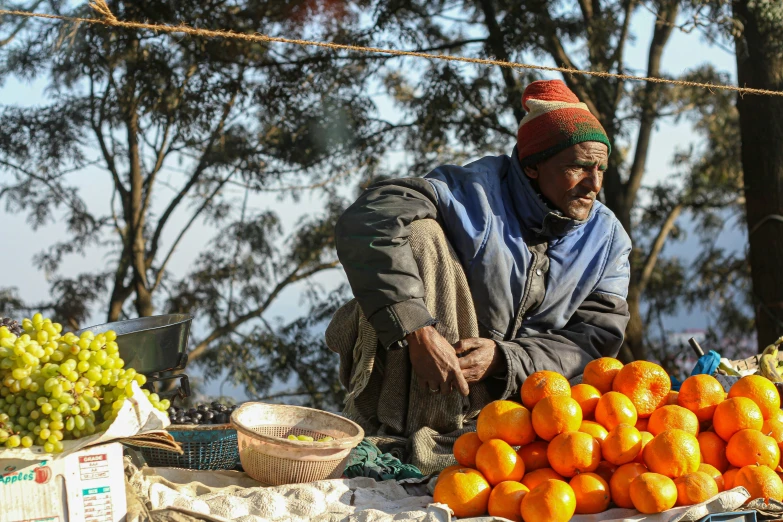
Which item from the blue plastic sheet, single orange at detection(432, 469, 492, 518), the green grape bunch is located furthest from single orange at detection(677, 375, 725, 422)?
the green grape bunch

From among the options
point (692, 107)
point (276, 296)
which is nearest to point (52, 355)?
point (276, 296)

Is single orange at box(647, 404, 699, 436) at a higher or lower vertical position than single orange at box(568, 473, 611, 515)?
higher

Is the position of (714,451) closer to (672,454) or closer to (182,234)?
(672,454)

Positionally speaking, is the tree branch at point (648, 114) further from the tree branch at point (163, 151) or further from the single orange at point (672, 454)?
the single orange at point (672, 454)

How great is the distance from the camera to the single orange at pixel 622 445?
2.37m

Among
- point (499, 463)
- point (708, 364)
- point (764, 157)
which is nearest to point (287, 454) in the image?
point (499, 463)

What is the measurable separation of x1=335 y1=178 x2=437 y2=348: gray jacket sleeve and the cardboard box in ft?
3.73

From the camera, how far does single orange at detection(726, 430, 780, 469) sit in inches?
94.0

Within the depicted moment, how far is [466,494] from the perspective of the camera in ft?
7.71

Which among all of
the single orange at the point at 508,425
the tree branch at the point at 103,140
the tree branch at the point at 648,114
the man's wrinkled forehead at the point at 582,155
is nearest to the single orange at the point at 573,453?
the single orange at the point at 508,425

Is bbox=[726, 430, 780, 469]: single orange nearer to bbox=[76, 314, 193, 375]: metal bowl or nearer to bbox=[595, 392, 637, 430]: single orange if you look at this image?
bbox=[595, 392, 637, 430]: single orange

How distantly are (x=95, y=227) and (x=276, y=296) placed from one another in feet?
6.78

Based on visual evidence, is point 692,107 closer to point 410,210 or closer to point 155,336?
point 410,210

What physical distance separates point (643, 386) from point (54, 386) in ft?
5.66
